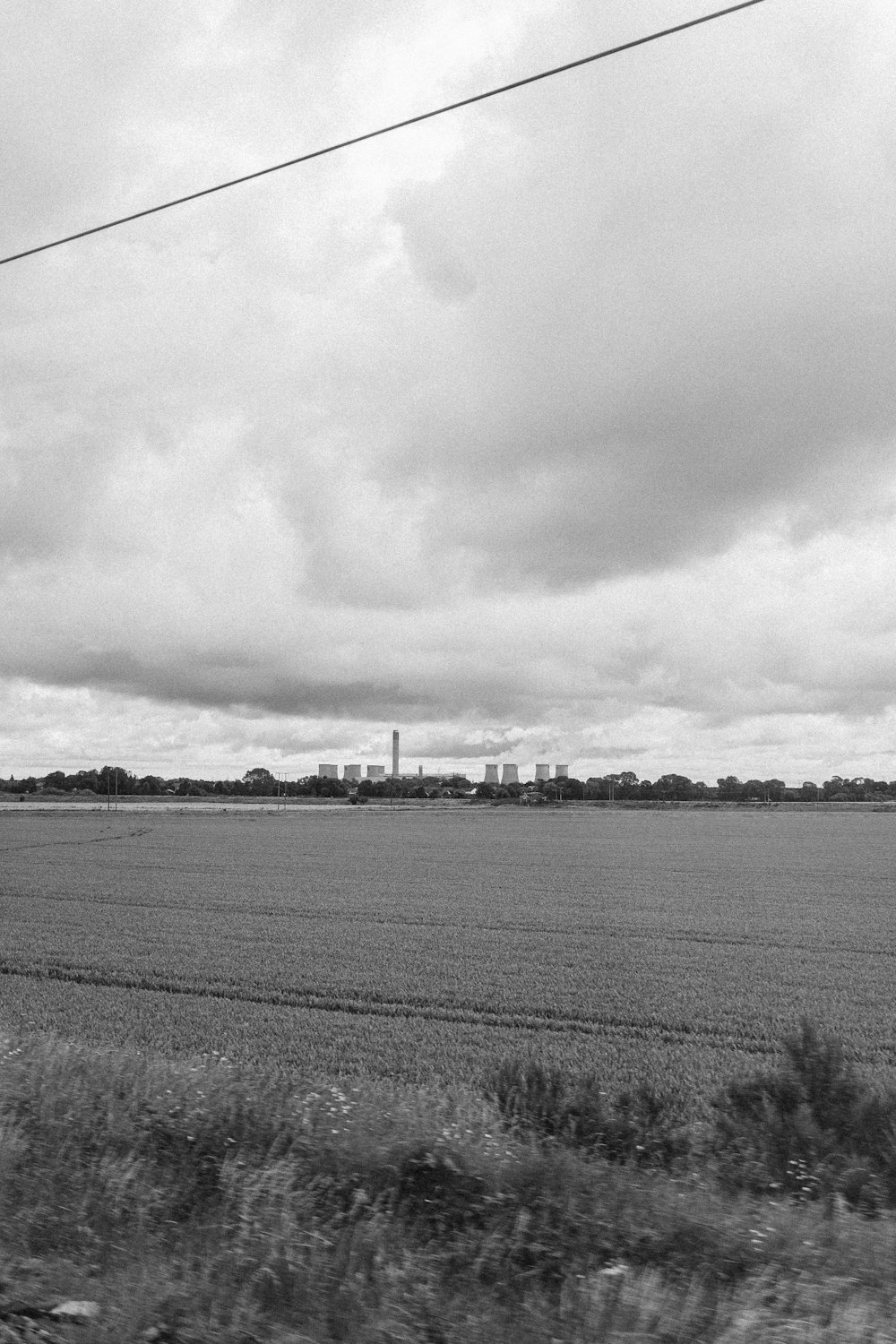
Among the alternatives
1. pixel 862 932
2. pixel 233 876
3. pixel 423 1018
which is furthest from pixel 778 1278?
pixel 233 876

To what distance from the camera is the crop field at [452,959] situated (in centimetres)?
1627

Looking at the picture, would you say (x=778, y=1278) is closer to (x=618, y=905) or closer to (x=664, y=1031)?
(x=664, y=1031)

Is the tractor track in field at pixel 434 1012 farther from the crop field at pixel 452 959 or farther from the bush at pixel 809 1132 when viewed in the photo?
the bush at pixel 809 1132

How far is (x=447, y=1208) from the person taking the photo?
20.4 ft

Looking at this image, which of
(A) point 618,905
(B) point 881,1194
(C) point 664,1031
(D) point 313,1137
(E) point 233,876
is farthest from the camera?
(E) point 233,876

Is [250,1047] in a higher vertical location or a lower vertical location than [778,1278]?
lower

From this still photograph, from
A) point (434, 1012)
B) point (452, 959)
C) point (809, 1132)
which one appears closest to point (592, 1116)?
point (809, 1132)

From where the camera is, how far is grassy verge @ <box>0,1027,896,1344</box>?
181 inches

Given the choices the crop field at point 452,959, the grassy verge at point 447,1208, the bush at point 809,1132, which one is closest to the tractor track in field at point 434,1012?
the crop field at point 452,959

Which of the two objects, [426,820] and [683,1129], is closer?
[683,1129]

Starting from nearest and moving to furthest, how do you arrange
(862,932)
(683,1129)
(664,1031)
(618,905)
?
(683,1129)
(664,1031)
(862,932)
(618,905)

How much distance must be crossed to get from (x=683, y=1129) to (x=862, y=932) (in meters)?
27.4

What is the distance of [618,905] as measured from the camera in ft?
128

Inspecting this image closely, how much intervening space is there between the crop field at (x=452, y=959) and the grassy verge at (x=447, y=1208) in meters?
5.14
